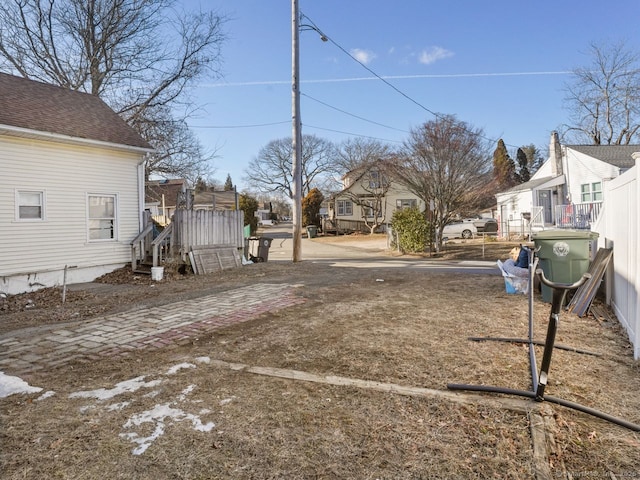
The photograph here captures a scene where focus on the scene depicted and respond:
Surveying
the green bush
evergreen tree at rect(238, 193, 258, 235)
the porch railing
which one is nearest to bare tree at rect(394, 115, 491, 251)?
the green bush

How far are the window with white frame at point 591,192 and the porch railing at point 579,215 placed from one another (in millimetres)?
2256

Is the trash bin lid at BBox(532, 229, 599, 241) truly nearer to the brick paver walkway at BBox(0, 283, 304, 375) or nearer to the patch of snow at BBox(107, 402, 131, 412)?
the brick paver walkway at BBox(0, 283, 304, 375)

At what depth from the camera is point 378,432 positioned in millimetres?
2418

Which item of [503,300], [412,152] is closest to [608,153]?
[412,152]

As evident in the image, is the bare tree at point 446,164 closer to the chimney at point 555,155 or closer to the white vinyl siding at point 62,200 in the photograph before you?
the white vinyl siding at point 62,200

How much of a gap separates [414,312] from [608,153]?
2217 cm

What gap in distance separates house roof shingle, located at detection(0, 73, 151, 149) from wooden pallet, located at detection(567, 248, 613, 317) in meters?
11.6

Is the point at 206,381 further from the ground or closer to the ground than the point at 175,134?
closer to the ground

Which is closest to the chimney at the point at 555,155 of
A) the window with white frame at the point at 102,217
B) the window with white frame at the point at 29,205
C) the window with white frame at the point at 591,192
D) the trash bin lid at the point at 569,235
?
the window with white frame at the point at 591,192

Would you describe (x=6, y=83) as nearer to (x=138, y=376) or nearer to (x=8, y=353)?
(x=8, y=353)

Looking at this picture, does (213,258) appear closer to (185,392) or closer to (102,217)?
(102,217)

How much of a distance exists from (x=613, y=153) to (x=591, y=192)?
2661mm

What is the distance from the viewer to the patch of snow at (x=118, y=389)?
3.02 metres

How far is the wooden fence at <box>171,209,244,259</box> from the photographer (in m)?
11.3
